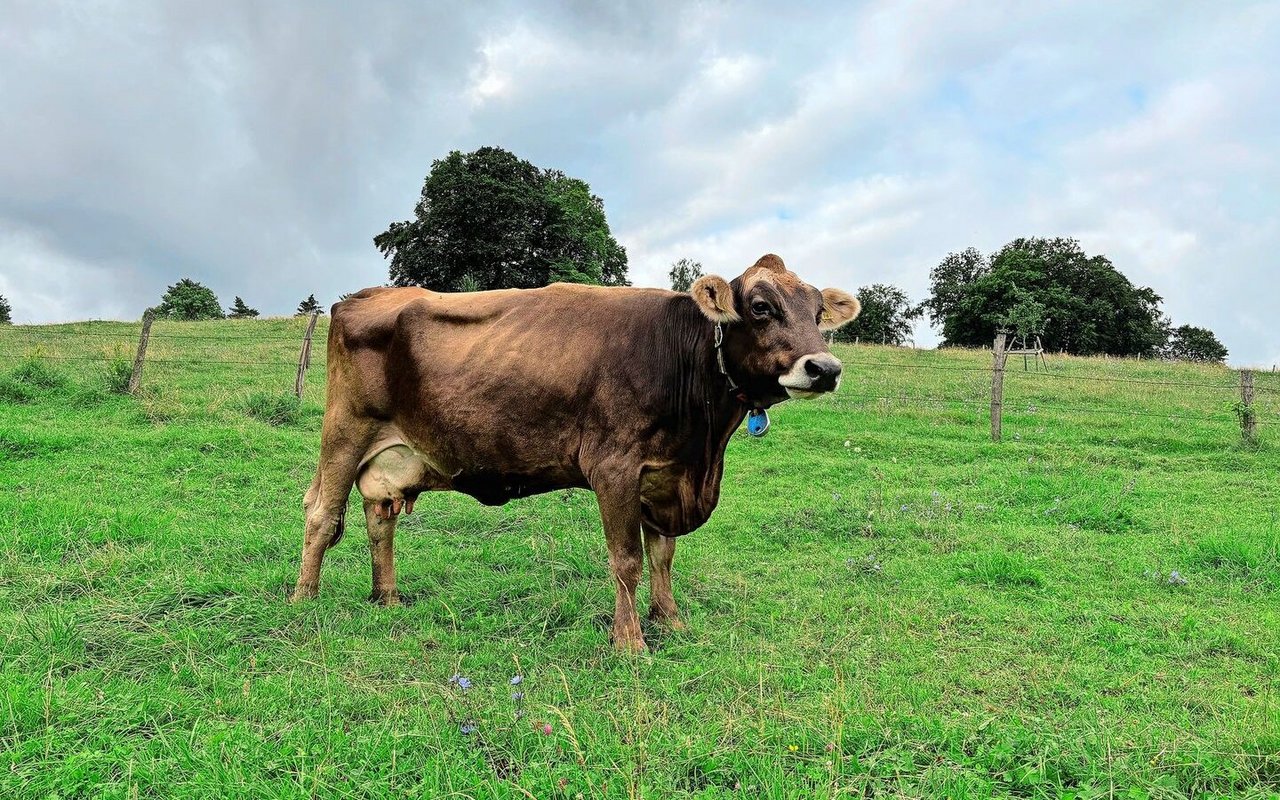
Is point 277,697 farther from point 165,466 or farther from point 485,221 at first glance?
point 485,221

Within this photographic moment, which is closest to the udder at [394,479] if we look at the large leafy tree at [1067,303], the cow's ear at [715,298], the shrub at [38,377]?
the cow's ear at [715,298]

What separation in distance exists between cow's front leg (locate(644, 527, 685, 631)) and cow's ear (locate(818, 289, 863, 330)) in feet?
5.70

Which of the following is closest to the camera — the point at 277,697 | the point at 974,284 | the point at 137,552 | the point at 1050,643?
the point at 277,697

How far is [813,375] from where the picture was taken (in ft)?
12.8

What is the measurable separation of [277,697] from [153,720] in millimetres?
521

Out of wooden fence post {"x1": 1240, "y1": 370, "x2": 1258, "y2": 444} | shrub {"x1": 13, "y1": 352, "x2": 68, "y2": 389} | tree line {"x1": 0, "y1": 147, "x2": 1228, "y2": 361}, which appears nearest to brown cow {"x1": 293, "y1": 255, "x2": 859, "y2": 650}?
wooden fence post {"x1": 1240, "y1": 370, "x2": 1258, "y2": 444}

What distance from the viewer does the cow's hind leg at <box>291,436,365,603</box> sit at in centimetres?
527

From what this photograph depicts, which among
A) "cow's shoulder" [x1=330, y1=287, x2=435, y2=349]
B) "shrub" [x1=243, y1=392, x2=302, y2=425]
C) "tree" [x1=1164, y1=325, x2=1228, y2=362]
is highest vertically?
"tree" [x1=1164, y1=325, x2=1228, y2=362]

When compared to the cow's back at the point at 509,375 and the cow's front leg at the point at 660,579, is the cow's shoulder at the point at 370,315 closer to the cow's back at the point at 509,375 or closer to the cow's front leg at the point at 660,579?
the cow's back at the point at 509,375

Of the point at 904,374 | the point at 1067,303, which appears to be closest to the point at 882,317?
the point at 1067,303

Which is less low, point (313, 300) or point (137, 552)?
point (313, 300)

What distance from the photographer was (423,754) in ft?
9.93

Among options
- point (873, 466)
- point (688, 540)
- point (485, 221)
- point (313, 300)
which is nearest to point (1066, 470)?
point (873, 466)

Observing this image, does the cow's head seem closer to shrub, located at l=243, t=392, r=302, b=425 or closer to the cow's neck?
the cow's neck
